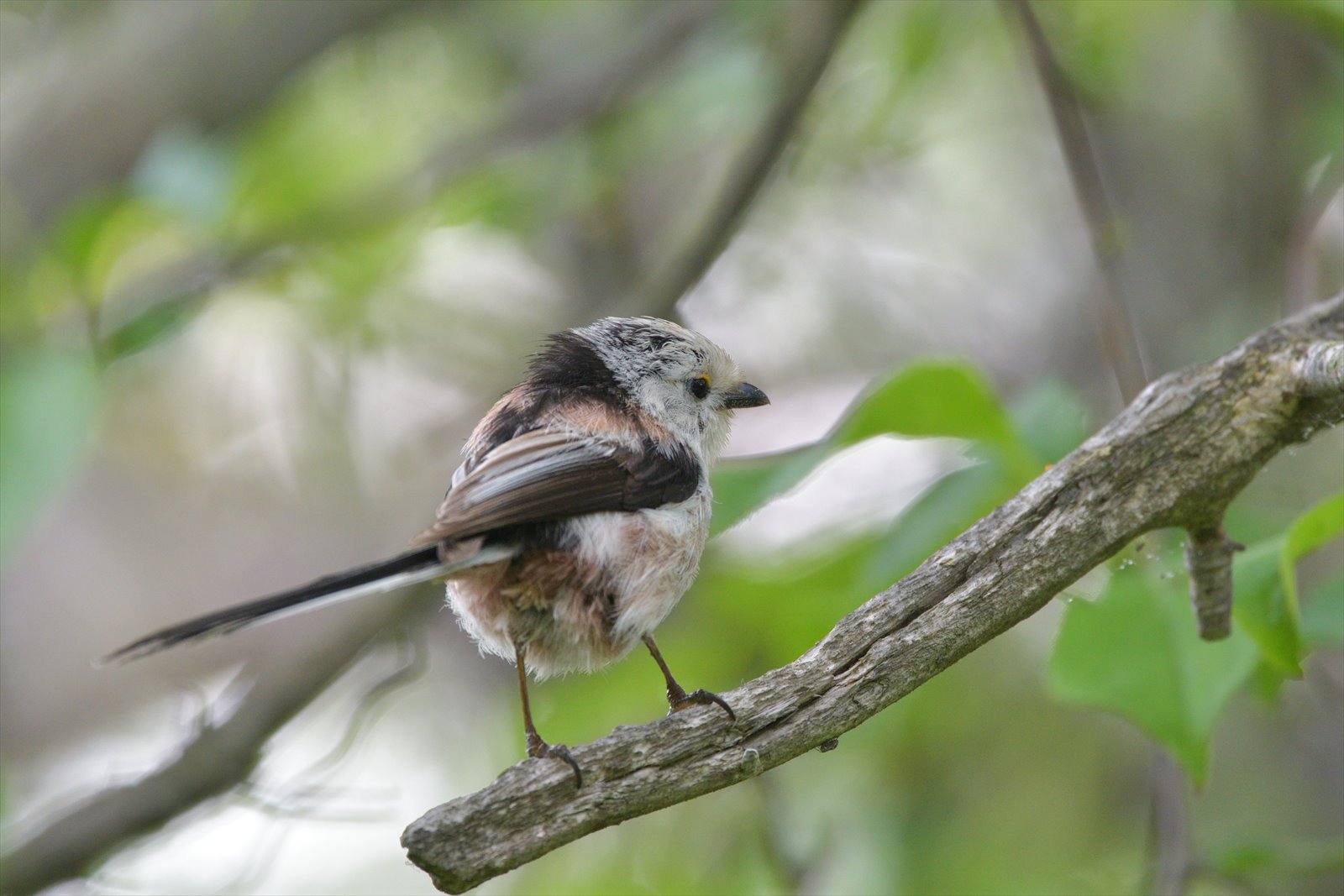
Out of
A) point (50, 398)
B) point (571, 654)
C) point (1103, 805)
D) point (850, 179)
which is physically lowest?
point (1103, 805)

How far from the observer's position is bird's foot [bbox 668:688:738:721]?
177 cm

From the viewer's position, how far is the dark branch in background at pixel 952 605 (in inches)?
66.4

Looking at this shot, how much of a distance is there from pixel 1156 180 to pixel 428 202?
2.82m

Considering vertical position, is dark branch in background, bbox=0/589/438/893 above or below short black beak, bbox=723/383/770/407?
below

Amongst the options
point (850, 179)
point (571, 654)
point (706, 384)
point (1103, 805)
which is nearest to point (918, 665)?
point (571, 654)

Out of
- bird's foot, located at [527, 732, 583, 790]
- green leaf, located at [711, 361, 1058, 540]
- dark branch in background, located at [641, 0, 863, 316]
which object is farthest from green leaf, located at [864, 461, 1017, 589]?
dark branch in background, located at [641, 0, 863, 316]

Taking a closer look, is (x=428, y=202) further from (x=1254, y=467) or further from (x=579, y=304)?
(x=1254, y=467)

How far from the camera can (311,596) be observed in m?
1.74

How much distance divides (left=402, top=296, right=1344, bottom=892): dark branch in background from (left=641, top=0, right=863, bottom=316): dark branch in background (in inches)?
60.7

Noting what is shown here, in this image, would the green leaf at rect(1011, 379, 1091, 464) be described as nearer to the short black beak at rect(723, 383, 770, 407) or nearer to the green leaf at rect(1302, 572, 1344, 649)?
the green leaf at rect(1302, 572, 1344, 649)

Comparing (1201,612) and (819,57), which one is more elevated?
(819,57)

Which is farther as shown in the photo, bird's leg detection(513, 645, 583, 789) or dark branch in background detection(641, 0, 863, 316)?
dark branch in background detection(641, 0, 863, 316)

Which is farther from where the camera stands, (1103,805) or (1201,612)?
(1103,805)

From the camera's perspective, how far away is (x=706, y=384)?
9.66ft
